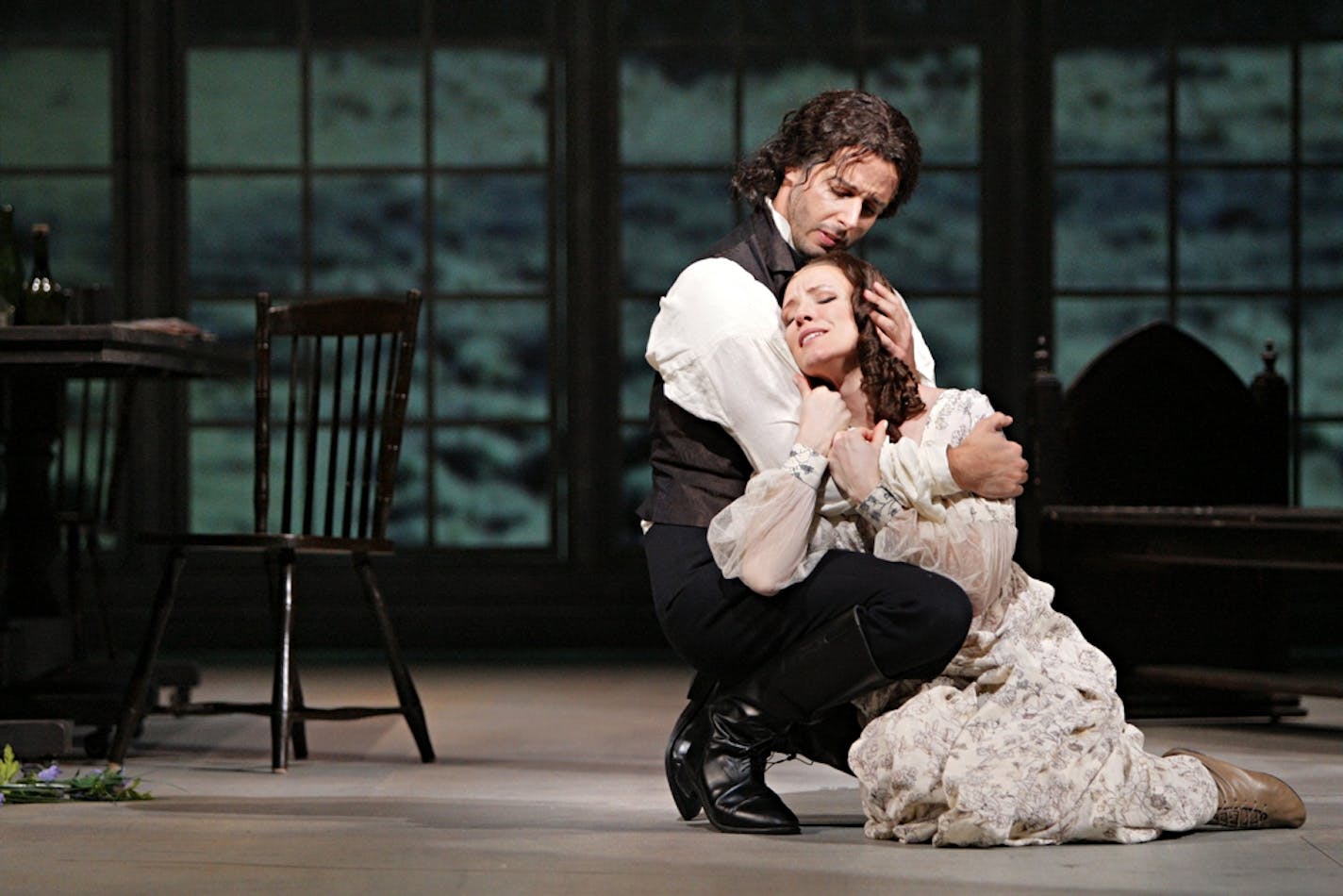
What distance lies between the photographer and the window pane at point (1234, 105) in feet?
22.0

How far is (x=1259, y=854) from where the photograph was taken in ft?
9.04

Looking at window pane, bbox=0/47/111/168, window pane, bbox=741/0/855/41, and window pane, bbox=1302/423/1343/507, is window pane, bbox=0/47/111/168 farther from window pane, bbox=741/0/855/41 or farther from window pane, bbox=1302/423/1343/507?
window pane, bbox=1302/423/1343/507

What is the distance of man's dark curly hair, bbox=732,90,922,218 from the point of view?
3.09 m

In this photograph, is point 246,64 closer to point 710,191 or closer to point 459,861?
point 710,191

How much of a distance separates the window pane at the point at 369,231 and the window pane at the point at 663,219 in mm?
694

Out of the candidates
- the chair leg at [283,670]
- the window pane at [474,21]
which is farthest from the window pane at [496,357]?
the chair leg at [283,670]

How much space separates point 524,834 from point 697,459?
0.61 m

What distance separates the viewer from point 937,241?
672cm

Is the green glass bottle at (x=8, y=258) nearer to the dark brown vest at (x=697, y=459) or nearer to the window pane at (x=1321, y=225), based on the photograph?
the dark brown vest at (x=697, y=459)

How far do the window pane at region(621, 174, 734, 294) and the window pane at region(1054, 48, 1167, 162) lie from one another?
46.5 inches

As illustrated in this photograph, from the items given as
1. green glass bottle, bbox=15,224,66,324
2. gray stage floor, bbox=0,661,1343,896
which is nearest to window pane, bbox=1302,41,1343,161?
gray stage floor, bbox=0,661,1343,896

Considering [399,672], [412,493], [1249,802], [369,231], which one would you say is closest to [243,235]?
[369,231]

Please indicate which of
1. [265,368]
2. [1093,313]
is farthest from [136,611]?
[1093,313]

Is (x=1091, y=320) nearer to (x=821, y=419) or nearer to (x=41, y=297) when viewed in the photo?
(x=41, y=297)
